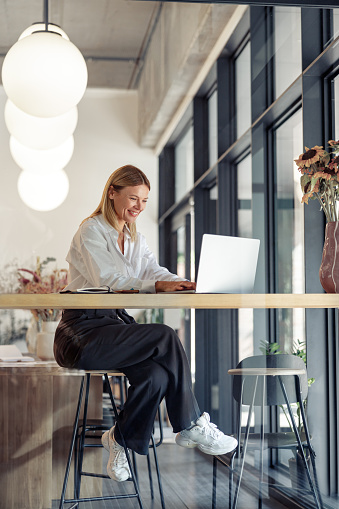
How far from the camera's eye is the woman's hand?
236 cm

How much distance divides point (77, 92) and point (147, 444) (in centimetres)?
148

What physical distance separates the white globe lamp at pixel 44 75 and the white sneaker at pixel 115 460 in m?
1.36

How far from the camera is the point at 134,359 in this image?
2.30 m

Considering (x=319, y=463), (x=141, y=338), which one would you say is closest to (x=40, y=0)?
(x=141, y=338)

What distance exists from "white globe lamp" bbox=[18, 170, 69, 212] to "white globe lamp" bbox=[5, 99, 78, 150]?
A: 0.14m

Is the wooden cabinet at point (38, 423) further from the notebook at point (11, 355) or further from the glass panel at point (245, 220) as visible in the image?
the glass panel at point (245, 220)

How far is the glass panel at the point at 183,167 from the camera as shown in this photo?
262 centimetres

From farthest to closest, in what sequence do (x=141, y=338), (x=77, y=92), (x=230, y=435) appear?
(x=77, y=92) → (x=230, y=435) → (x=141, y=338)

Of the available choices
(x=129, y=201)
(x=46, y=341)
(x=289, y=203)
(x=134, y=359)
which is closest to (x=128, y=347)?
(x=134, y=359)

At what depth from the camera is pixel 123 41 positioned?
277 centimetres

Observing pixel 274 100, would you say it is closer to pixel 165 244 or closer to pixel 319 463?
pixel 165 244

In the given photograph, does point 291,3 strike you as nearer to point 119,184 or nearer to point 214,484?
point 119,184

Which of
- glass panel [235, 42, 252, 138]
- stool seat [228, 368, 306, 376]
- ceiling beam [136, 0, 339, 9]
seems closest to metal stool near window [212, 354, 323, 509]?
stool seat [228, 368, 306, 376]

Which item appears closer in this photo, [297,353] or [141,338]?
[141,338]
